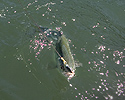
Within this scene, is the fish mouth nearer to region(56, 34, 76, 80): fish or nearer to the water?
region(56, 34, 76, 80): fish

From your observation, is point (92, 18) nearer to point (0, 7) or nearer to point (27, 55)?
point (27, 55)

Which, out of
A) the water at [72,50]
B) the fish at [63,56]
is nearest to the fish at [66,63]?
the fish at [63,56]

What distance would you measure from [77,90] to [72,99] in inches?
22.5

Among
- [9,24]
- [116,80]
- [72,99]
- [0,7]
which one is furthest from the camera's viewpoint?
[0,7]

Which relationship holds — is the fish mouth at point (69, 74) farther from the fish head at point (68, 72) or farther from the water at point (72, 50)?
the water at point (72, 50)

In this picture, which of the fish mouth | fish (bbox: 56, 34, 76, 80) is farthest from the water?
fish (bbox: 56, 34, 76, 80)

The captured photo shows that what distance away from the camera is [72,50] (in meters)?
9.82

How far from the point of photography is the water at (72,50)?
27.3 feet

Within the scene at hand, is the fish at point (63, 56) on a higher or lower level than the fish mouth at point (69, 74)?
higher

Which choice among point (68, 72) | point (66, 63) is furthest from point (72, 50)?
point (66, 63)

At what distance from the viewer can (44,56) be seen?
9648 mm

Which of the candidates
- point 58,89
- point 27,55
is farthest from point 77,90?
point 27,55

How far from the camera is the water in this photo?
327 inches

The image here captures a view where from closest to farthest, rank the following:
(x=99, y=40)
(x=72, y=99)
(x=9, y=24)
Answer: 1. (x=72, y=99)
2. (x=99, y=40)
3. (x=9, y=24)
